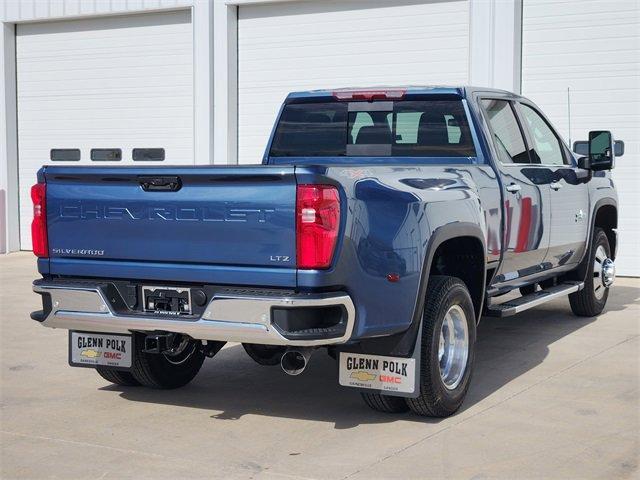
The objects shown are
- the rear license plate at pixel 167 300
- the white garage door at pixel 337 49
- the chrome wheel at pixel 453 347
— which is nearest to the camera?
the rear license plate at pixel 167 300

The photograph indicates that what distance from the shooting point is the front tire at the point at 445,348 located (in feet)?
18.4

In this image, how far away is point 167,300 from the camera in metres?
5.40

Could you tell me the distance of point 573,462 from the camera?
4.98 metres

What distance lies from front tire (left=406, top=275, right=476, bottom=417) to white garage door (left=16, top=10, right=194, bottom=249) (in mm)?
9940

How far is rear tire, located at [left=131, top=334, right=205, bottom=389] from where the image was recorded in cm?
639

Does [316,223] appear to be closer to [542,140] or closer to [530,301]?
[530,301]

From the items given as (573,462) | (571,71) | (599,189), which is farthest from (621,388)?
(571,71)

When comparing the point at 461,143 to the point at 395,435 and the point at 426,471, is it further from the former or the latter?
the point at 426,471

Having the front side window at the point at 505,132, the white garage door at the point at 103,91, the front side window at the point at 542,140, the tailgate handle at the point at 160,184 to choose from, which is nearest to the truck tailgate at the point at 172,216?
the tailgate handle at the point at 160,184

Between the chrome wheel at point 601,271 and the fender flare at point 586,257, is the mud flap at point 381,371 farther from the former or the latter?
the chrome wheel at point 601,271

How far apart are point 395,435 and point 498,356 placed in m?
2.36

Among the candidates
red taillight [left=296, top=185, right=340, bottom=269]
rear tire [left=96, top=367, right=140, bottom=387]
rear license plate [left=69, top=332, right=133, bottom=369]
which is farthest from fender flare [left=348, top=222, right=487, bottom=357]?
rear tire [left=96, top=367, right=140, bottom=387]

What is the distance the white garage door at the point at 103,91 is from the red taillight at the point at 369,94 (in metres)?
8.47

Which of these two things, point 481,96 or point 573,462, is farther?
point 481,96
